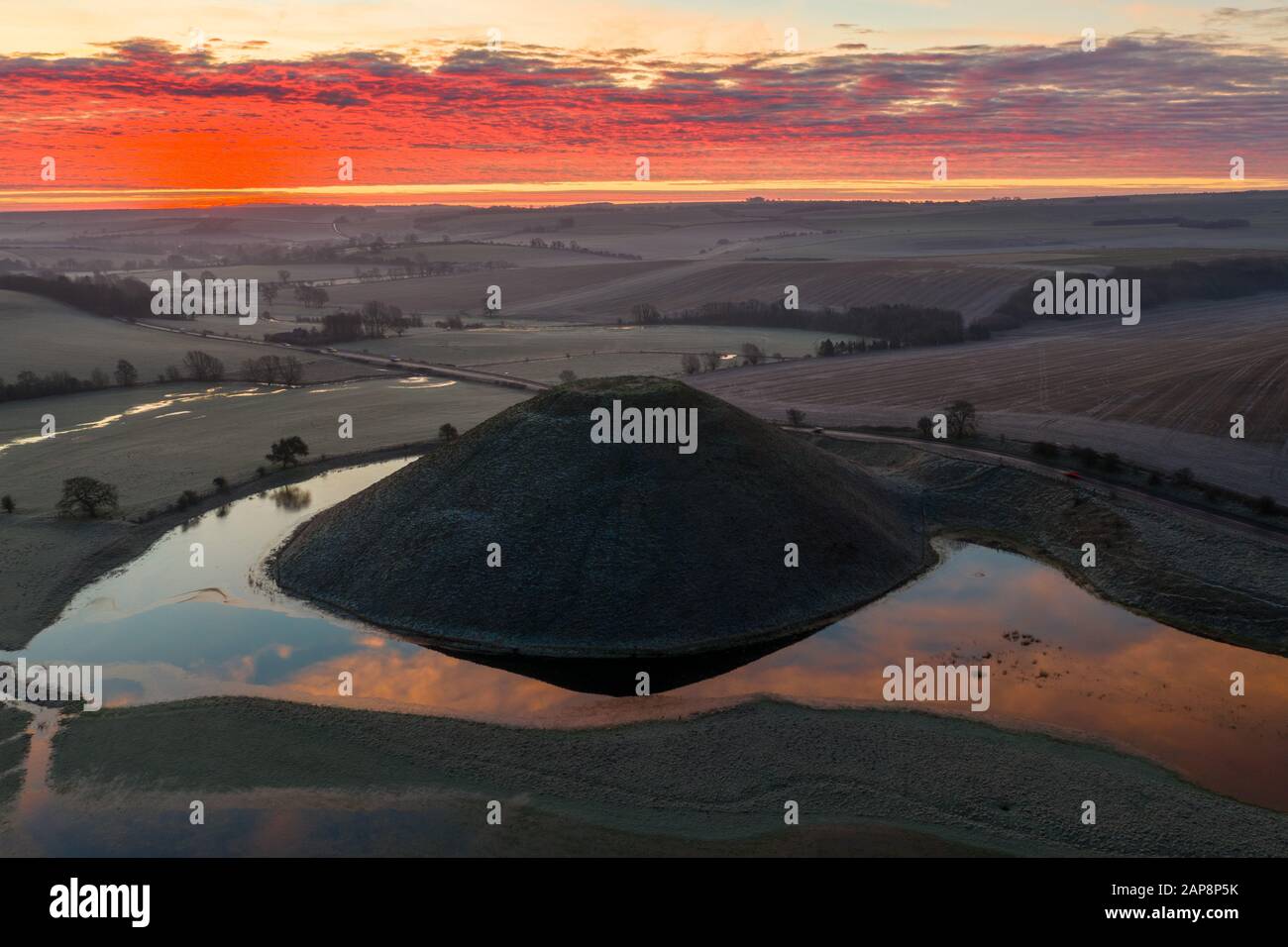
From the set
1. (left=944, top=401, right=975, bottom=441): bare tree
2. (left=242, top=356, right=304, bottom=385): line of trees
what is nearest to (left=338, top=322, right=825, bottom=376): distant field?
(left=242, top=356, right=304, bottom=385): line of trees

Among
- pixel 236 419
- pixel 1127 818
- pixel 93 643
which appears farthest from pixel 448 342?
pixel 1127 818

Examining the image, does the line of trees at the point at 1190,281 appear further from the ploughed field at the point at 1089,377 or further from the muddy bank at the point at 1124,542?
the muddy bank at the point at 1124,542

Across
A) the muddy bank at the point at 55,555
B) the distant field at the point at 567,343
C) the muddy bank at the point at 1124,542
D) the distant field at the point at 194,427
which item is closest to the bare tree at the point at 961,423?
the muddy bank at the point at 1124,542

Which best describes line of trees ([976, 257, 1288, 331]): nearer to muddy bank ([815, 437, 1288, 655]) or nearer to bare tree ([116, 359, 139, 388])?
muddy bank ([815, 437, 1288, 655])

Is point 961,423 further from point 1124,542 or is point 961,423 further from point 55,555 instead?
point 55,555

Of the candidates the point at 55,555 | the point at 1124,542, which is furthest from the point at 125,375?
the point at 1124,542
